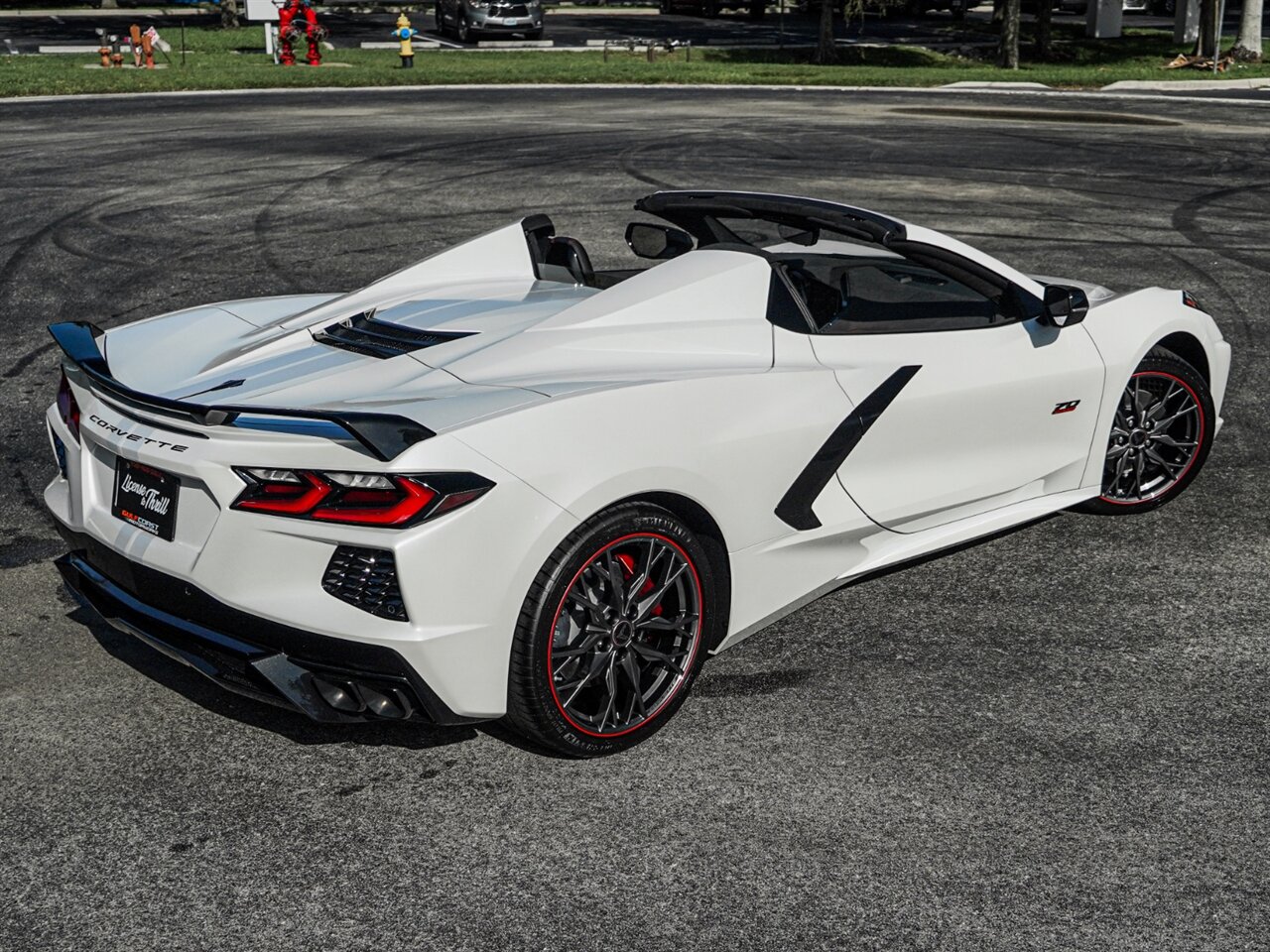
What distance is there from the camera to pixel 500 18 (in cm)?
3838

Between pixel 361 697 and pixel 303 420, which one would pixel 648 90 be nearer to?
pixel 303 420

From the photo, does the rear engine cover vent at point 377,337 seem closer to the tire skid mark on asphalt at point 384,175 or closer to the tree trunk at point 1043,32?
the tire skid mark on asphalt at point 384,175

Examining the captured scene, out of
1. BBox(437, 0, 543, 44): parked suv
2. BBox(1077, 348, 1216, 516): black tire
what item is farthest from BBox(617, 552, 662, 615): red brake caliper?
BBox(437, 0, 543, 44): parked suv

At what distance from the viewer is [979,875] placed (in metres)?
3.65

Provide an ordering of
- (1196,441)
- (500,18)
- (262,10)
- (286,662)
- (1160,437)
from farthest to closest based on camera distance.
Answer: (500,18) < (262,10) < (1196,441) < (1160,437) < (286,662)

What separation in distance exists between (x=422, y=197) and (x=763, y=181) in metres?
3.47

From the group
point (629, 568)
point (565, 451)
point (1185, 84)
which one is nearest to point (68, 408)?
point (565, 451)

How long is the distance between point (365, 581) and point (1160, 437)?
3.77 m

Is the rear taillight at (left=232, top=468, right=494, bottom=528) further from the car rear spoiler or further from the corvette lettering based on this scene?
the corvette lettering

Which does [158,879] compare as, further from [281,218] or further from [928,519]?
[281,218]

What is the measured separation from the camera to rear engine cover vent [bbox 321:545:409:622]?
372 cm

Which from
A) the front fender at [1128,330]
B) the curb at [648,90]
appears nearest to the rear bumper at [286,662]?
the front fender at [1128,330]

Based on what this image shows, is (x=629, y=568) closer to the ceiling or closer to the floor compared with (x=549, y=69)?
closer to the floor

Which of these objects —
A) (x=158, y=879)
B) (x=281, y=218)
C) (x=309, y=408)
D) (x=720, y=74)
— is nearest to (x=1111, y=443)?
(x=309, y=408)
